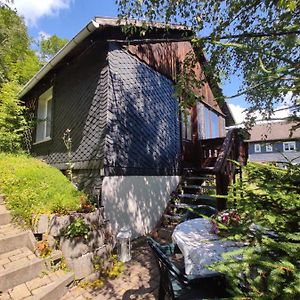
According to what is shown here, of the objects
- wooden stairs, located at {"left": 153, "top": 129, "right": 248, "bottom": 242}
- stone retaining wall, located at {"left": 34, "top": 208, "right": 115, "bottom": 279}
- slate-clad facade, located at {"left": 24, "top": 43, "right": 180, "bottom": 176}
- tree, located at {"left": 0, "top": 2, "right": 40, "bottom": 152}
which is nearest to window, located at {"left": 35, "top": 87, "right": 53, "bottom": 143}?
tree, located at {"left": 0, "top": 2, "right": 40, "bottom": 152}

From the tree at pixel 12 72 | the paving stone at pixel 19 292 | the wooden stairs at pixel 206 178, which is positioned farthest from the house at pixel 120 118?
the paving stone at pixel 19 292

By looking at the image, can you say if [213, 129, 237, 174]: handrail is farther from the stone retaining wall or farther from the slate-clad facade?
the stone retaining wall

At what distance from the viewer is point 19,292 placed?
3014 mm

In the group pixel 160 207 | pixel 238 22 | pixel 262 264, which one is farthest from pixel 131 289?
pixel 238 22

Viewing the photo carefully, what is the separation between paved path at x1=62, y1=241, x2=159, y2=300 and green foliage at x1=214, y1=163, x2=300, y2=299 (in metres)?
2.27

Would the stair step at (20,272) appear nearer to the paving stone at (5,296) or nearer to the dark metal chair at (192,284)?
the paving stone at (5,296)

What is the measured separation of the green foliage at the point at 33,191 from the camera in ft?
13.6

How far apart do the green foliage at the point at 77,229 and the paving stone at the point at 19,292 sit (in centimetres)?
91

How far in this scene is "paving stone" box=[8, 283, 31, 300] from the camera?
9.62ft

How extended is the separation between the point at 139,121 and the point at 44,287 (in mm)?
4264

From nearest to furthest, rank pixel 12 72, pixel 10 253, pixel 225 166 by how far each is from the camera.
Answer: pixel 10 253 < pixel 225 166 < pixel 12 72

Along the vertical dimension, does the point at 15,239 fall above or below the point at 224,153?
below

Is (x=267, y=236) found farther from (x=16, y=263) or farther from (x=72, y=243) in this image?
(x=16, y=263)

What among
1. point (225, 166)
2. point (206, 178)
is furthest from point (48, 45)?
point (225, 166)
